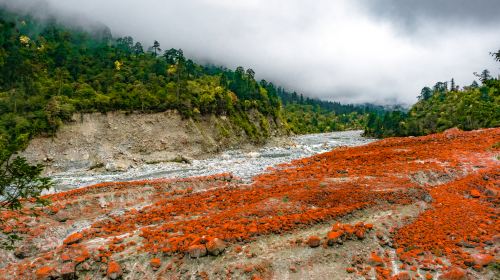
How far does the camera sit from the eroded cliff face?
44875 millimetres

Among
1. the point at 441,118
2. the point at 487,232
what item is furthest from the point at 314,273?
the point at 441,118

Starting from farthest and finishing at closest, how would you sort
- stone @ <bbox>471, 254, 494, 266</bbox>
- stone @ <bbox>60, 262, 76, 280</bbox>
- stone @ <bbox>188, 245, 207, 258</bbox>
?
stone @ <bbox>188, 245, 207, 258</bbox>, stone @ <bbox>60, 262, 76, 280</bbox>, stone @ <bbox>471, 254, 494, 266</bbox>

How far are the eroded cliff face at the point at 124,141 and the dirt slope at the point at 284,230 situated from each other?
24218 millimetres

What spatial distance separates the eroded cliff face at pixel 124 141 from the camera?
44.9m

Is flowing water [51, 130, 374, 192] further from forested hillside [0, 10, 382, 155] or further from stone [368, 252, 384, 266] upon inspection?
stone [368, 252, 384, 266]

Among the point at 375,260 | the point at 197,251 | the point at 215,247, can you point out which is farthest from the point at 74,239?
the point at 375,260

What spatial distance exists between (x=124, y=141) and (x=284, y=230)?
44365mm

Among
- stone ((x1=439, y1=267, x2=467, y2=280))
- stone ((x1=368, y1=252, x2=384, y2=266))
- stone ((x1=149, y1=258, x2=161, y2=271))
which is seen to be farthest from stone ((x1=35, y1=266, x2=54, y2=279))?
stone ((x1=439, y1=267, x2=467, y2=280))

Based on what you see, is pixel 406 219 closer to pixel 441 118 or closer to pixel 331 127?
pixel 441 118

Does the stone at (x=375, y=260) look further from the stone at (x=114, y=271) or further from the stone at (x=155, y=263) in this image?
the stone at (x=114, y=271)

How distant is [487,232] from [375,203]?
473 centimetres

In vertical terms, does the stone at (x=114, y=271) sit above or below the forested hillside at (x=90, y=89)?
below

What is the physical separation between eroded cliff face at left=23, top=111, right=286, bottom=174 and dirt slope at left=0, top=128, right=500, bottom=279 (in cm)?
2422

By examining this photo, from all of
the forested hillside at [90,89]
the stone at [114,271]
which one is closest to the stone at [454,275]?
the stone at [114,271]
